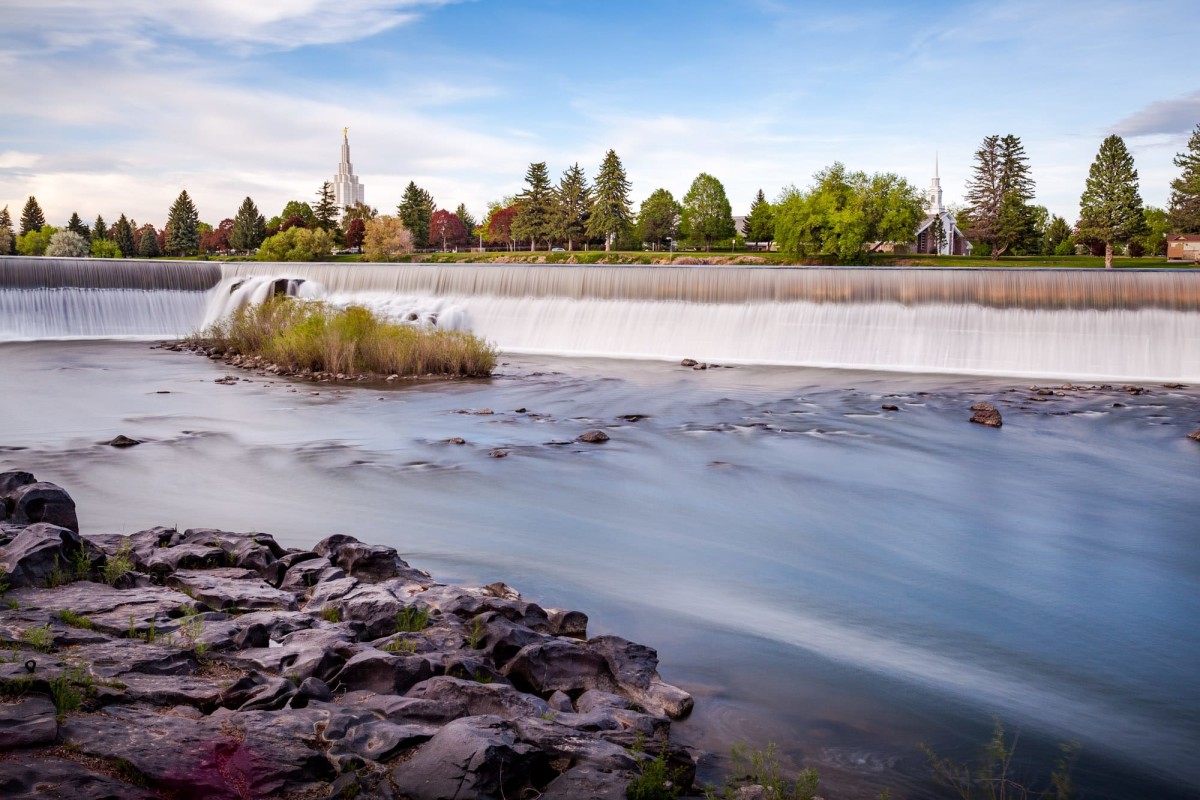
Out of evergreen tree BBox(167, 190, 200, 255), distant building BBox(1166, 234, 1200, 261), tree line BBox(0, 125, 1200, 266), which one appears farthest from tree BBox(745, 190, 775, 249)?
evergreen tree BBox(167, 190, 200, 255)

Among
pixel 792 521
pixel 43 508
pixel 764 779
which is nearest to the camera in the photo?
pixel 764 779

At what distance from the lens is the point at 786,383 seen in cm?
2270

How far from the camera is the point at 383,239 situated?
81.2 m

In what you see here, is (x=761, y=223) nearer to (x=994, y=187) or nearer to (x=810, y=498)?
(x=994, y=187)

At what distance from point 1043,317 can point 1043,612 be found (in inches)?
744

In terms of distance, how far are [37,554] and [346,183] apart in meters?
137

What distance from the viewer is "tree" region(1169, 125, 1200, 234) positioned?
64.7 metres

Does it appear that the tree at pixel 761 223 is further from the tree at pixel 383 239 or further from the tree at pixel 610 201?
the tree at pixel 383 239

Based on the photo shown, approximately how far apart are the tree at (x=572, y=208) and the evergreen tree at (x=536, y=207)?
1.70m

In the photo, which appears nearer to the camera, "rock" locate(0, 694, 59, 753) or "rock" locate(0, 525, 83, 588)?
"rock" locate(0, 694, 59, 753)

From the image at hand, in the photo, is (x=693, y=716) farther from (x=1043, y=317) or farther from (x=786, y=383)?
(x=1043, y=317)

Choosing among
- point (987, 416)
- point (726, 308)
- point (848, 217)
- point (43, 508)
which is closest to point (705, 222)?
point (848, 217)

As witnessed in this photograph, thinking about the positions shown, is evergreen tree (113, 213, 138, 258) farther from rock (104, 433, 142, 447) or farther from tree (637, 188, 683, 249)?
rock (104, 433, 142, 447)

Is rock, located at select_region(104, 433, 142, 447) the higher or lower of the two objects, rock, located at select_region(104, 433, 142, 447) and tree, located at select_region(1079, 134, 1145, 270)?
the lower
